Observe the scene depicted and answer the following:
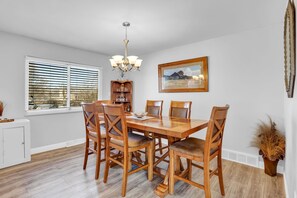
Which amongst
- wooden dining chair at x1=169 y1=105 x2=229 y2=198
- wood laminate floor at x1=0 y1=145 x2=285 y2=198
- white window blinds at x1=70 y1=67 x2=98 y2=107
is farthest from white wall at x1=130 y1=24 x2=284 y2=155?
white window blinds at x1=70 y1=67 x2=98 y2=107

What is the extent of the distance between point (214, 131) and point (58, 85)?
345 centimetres

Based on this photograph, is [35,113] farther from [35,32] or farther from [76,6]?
[76,6]

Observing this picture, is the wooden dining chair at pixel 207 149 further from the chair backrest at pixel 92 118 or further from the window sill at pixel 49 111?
the window sill at pixel 49 111

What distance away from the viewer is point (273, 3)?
76.7 inches

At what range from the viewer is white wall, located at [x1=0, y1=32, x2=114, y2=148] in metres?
2.89

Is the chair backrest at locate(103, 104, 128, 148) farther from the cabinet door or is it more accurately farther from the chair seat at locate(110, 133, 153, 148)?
the cabinet door

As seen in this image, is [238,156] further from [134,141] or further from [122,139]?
[122,139]

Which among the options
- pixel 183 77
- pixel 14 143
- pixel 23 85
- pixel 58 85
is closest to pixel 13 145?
pixel 14 143

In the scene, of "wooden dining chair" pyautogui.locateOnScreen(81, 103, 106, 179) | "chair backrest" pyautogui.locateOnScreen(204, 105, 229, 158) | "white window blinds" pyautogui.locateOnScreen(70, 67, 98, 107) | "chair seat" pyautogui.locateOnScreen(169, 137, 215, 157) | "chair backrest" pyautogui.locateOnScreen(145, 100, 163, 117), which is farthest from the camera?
"white window blinds" pyautogui.locateOnScreen(70, 67, 98, 107)

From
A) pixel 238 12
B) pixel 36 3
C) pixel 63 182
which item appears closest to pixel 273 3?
pixel 238 12

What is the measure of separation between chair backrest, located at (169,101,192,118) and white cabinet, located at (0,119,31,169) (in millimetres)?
2653

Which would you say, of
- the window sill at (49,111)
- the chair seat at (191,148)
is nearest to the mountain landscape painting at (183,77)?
the chair seat at (191,148)

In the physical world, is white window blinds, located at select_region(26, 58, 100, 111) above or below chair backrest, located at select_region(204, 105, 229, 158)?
above

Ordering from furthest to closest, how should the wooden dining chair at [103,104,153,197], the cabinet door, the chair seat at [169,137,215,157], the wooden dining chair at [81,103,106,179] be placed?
the cabinet door → the wooden dining chair at [81,103,106,179] → the wooden dining chair at [103,104,153,197] → the chair seat at [169,137,215,157]
